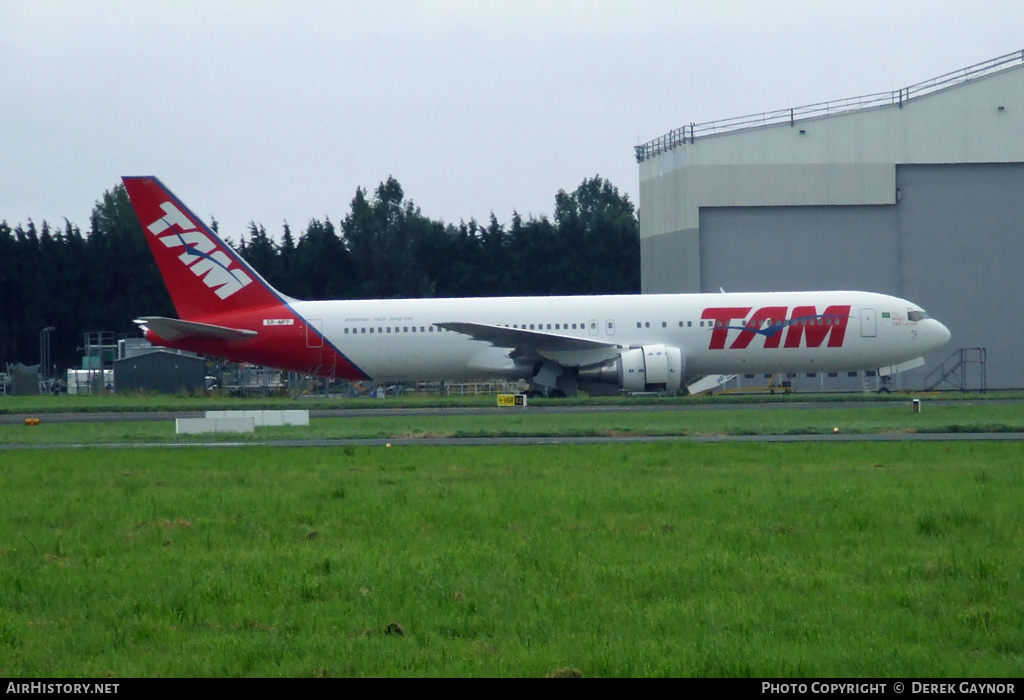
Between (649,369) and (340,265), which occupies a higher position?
(340,265)

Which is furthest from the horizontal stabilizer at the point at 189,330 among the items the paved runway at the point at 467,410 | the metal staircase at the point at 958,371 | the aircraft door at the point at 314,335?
the metal staircase at the point at 958,371

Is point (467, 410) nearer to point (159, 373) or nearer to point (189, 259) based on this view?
point (189, 259)

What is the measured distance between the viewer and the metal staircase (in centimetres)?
4647

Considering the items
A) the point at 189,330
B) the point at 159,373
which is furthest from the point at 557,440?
the point at 159,373

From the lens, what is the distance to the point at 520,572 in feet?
29.0

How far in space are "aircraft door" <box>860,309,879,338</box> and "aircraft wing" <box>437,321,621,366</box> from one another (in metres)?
7.21

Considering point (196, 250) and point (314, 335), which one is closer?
point (196, 250)

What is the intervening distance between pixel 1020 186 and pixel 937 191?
324 centimetres

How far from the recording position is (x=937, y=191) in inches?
1864

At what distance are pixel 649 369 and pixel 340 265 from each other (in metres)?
45.7

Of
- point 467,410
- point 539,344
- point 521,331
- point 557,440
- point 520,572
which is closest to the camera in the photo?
point 520,572

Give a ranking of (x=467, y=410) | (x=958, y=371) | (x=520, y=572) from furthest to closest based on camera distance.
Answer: (x=958, y=371) < (x=467, y=410) < (x=520, y=572)

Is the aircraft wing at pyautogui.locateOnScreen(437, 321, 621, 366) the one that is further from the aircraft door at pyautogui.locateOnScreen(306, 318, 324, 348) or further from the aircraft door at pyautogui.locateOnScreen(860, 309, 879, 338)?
the aircraft door at pyautogui.locateOnScreen(860, 309, 879, 338)
